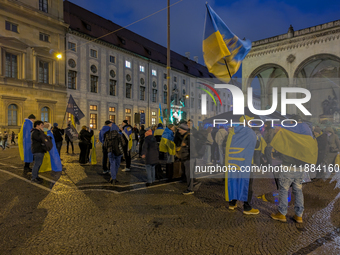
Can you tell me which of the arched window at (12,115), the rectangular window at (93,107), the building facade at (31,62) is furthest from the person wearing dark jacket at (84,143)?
the rectangular window at (93,107)

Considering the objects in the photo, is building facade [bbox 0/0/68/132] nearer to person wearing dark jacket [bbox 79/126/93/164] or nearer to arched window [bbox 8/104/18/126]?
arched window [bbox 8/104/18/126]

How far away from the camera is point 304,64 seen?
27078 millimetres

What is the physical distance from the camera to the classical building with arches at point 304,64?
83.9ft

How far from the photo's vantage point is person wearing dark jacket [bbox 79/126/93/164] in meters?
10.4

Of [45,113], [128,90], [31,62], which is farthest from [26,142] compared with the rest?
[128,90]

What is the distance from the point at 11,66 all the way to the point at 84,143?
1957 centimetres

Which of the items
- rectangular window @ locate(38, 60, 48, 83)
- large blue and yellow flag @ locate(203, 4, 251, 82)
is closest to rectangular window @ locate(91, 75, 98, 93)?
rectangular window @ locate(38, 60, 48, 83)

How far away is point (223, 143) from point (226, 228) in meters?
6.85

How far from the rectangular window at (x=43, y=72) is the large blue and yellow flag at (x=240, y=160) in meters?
26.9

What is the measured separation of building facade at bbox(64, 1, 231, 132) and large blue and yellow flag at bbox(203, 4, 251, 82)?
18065 millimetres

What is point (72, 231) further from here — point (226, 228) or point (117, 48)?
point (117, 48)

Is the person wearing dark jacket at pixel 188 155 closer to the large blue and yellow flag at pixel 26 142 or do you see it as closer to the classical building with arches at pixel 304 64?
the large blue and yellow flag at pixel 26 142

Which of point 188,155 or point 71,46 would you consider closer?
point 188,155

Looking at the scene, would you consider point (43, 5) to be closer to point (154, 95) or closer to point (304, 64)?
point (154, 95)
